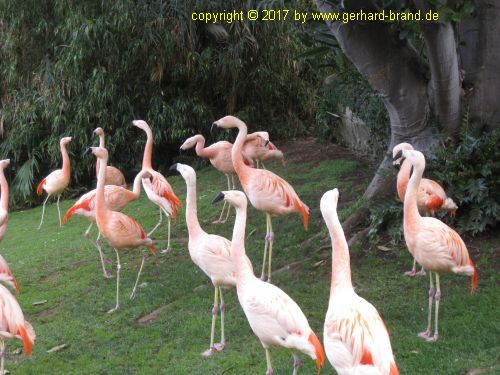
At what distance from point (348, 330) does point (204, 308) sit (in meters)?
2.78

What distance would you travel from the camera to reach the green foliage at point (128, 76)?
1278 centimetres

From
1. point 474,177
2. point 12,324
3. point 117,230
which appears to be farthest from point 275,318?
point 474,177

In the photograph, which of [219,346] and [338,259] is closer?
[338,259]

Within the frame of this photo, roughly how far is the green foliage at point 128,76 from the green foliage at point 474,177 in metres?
6.57

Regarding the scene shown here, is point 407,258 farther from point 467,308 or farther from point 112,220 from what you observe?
point 112,220

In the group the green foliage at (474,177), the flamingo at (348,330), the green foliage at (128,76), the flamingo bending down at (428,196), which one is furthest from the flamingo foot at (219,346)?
the green foliage at (128,76)

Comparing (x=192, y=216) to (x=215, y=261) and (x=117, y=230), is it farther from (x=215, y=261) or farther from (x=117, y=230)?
(x=117, y=230)

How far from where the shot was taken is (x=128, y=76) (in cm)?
1352

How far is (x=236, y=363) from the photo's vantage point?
17.2 ft

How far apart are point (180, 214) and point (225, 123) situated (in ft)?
7.24

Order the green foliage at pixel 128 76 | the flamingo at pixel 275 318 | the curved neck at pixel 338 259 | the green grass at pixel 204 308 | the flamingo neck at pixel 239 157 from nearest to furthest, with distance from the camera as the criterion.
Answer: the curved neck at pixel 338 259 < the flamingo at pixel 275 318 < the green grass at pixel 204 308 < the flamingo neck at pixel 239 157 < the green foliage at pixel 128 76

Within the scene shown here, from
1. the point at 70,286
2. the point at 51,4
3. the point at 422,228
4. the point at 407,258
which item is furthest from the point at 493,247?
the point at 51,4

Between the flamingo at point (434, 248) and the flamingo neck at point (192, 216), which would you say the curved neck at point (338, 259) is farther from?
the flamingo neck at point (192, 216)

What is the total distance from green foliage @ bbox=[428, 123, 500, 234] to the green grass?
30cm
